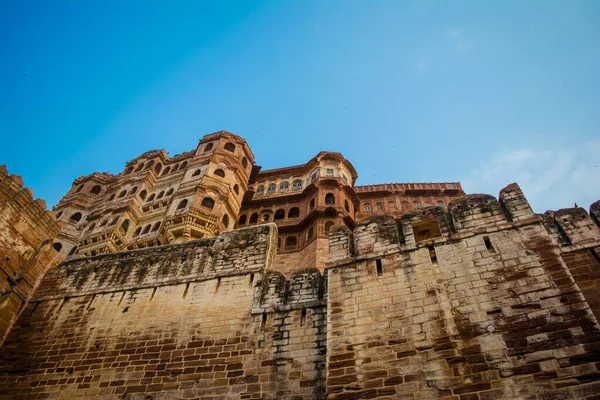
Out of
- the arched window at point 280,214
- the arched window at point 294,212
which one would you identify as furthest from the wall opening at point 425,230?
the arched window at point 280,214

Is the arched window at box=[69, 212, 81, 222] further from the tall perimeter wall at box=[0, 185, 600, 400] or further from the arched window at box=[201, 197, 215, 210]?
the tall perimeter wall at box=[0, 185, 600, 400]

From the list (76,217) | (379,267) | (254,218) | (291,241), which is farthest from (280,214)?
(379,267)

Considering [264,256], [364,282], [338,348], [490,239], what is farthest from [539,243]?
[264,256]

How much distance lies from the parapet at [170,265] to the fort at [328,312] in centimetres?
4

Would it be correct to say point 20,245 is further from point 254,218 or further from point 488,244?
point 254,218

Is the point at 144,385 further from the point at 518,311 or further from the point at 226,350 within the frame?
the point at 518,311

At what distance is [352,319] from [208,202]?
20222 mm

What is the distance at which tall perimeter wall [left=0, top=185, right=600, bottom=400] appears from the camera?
253 inches

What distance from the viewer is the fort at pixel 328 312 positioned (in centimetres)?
647

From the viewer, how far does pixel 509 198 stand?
8672mm

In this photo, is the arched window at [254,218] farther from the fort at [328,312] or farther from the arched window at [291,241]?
the fort at [328,312]

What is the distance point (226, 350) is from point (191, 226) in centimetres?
1636

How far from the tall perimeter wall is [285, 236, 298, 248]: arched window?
55.6 ft

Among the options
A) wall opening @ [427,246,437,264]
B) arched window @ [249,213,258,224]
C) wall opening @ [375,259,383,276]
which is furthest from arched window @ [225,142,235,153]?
wall opening @ [427,246,437,264]
